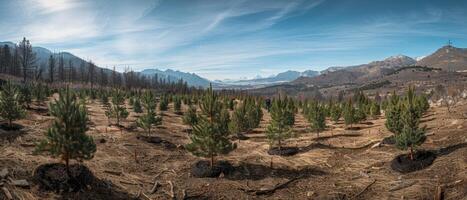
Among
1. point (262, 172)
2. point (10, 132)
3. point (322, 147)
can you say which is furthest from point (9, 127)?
point (322, 147)

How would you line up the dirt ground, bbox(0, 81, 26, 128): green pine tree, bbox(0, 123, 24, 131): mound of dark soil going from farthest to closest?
bbox(0, 123, 24, 131): mound of dark soil
bbox(0, 81, 26, 128): green pine tree
the dirt ground

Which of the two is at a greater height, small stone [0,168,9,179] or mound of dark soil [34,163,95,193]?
small stone [0,168,9,179]

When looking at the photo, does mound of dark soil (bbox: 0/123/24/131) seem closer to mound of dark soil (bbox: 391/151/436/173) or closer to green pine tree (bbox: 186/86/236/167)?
green pine tree (bbox: 186/86/236/167)

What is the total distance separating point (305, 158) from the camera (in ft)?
92.3

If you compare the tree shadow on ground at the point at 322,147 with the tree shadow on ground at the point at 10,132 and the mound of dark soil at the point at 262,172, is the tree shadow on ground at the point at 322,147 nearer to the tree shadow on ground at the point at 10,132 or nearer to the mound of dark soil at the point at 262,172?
the mound of dark soil at the point at 262,172

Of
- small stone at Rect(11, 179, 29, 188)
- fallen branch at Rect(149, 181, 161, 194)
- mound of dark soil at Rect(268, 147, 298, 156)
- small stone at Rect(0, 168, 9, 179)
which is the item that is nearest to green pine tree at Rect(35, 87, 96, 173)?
small stone at Rect(11, 179, 29, 188)

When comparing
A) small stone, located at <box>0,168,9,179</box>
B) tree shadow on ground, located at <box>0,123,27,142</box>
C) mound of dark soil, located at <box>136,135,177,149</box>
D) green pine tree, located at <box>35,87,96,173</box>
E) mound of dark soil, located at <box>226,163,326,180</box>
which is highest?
green pine tree, located at <box>35,87,96,173</box>

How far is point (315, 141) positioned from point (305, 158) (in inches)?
325

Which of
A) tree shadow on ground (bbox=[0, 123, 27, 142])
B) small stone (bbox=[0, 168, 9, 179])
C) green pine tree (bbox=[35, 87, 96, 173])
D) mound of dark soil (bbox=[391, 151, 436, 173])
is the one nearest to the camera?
small stone (bbox=[0, 168, 9, 179])

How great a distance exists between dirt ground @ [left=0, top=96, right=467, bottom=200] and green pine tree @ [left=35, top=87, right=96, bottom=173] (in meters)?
1.89

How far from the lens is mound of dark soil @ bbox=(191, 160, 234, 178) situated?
21.7 meters

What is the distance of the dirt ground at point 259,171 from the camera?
58.6 feet

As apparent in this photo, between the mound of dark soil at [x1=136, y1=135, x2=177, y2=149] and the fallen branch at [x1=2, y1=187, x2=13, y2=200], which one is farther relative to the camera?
the mound of dark soil at [x1=136, y1=135, x2=177, y2=149]

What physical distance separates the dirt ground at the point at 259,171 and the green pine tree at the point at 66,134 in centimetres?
189
